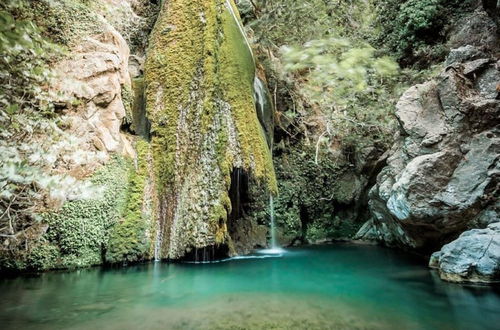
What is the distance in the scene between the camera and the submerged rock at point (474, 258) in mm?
5664

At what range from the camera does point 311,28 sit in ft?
37.5

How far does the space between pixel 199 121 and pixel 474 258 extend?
6.20 m

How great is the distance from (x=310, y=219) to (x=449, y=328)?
8109 millimetres

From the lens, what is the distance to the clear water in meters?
4.25

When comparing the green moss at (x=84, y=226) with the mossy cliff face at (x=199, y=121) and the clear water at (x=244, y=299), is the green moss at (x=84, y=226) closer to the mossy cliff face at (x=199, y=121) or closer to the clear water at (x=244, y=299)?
the clear water at (x=244, y=299)

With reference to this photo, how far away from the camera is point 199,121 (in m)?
8.68

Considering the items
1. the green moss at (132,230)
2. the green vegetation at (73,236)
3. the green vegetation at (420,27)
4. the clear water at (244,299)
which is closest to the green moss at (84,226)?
the green vegetation at (73,236)

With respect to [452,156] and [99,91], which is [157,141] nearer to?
Answer: [99,91]

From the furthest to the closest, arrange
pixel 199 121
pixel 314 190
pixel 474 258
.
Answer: pixel 314 190, pixel 199 121, pixel 474 258

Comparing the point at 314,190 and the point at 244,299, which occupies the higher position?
the point at 314,190

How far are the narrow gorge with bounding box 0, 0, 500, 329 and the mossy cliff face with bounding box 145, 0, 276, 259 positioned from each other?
0.16ft

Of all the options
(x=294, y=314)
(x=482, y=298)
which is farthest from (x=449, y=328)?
(x=294, y=314)

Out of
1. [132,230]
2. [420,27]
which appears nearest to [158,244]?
[132,230]

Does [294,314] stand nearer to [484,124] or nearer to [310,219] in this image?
[484,124]
